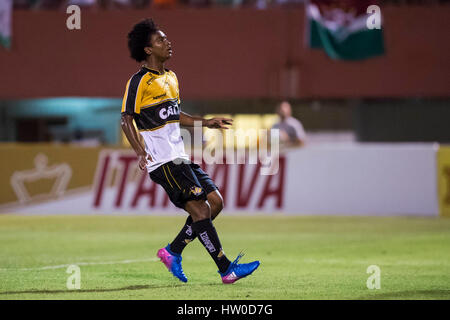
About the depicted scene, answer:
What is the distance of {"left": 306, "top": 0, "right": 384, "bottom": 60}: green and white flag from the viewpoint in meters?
20.4

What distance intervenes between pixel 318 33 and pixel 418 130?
4433mm

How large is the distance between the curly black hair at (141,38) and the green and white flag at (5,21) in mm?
14304

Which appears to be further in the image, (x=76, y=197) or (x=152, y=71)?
(x=76, y=197)

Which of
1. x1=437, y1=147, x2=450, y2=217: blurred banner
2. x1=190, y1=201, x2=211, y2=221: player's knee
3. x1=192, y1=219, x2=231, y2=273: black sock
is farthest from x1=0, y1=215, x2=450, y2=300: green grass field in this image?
x1=437, y1=147, x2=450, y2=217: blurred banner

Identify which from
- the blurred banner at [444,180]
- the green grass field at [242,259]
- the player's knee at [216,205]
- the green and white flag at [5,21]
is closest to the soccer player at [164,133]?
the player's knee at [216,205]

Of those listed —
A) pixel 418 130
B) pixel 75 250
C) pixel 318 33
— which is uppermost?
pixel 318 33

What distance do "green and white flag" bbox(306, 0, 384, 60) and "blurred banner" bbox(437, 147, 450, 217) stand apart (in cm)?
565

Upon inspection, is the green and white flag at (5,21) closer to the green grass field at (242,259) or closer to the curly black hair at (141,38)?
the green grass field at (242,259)

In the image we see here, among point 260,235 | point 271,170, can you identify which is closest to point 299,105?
point 271,170

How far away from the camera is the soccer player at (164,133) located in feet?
24.9

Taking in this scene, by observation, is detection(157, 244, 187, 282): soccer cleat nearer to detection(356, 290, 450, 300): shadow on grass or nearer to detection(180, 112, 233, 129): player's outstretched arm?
detection(180, 112, 233, 129): player's outstretched arm
